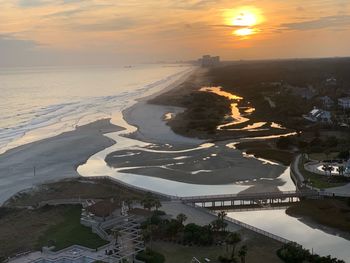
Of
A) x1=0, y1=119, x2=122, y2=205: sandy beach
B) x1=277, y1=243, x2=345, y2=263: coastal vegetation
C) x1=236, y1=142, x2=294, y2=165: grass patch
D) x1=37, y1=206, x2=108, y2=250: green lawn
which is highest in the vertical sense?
x1=277, y1=243, x2=345, y2=263: coastal vegetation

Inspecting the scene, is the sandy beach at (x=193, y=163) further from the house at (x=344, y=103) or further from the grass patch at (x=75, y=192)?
the house at (x=344, y=103)

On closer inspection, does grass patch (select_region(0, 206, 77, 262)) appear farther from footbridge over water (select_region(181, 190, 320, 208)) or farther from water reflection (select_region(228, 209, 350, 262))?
water reflection (select_region(228, 209, 350, 262))

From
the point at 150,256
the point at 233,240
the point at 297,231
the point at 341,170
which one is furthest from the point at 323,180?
the point at 150,256

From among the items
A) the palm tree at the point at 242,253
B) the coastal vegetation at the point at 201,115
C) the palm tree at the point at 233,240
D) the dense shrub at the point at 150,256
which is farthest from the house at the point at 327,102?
the dense shrub at the point at 150,256

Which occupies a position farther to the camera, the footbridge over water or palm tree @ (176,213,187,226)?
the footbridge over water

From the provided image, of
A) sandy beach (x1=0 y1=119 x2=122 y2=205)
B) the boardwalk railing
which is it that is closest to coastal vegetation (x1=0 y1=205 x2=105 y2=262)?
sandy beach (x1=0 y1=119 x2=122 y2=205)

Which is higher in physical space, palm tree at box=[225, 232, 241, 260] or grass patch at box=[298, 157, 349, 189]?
palm tree at box=[225, 232, 241, 260]
